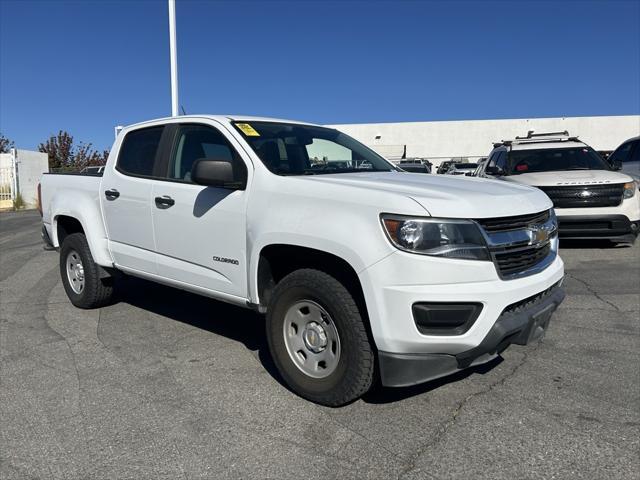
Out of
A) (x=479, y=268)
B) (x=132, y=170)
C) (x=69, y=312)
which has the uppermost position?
(x=132, y=170)

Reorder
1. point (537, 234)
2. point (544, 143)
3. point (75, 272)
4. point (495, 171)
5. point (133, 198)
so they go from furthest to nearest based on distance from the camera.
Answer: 1. point (544, 143)
2. point (495, 171)
3. point (75, 272)
4. point (133, 198)
5. point (537, 234)

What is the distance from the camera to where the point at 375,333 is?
2.96 meters

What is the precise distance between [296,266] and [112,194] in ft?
7.37

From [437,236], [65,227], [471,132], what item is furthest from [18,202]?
[471,132]

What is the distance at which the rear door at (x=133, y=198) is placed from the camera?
4590mm

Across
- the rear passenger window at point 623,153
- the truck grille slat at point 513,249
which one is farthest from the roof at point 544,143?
the truck grille slat at point 513,249

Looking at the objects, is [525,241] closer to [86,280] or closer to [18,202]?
[86,280]

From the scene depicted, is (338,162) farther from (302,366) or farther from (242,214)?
(302,366)

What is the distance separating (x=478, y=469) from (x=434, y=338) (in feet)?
2.21

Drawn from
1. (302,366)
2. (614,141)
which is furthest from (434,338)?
(614,141)

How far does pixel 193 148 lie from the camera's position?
14.7 feet

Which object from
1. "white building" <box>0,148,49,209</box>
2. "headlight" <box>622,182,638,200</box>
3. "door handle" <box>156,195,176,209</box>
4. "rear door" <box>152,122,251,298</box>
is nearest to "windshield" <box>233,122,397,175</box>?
"rear door" <box>152,122,251,298</box>

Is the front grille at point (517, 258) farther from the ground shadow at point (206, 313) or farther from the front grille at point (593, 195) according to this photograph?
the front grille at point (593, 195)

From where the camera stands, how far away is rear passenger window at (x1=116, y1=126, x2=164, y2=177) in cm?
474
